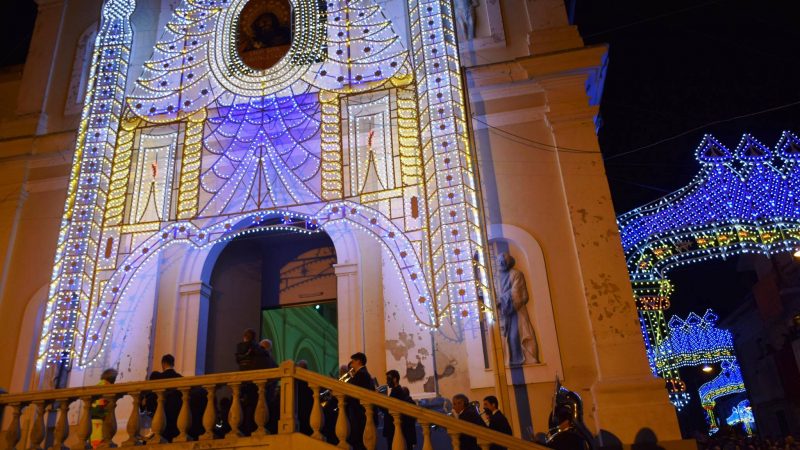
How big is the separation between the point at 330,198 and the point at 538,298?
358 centimetres

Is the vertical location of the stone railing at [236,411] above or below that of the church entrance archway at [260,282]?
below

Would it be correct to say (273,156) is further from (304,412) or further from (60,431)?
(60,431)

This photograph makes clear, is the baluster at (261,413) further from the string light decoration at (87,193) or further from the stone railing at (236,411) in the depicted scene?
the string light decoration at (87,193)

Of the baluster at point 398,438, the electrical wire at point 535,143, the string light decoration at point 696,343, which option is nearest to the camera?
the baluster at point 398,438

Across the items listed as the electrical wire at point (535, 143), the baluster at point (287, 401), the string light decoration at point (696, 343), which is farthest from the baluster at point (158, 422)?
the string light decoration at point (696, 343)

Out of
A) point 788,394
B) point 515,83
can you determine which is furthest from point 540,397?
point 788,394

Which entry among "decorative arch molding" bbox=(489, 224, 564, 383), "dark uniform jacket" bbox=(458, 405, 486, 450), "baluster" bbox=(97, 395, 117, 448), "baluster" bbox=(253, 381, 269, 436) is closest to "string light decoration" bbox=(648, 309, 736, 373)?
"decorative arch molding" bbox=(489, 224, 564, 383)

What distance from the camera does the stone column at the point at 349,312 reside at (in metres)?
9.33

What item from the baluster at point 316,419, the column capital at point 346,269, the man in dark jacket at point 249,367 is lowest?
the baluster at point 316,419

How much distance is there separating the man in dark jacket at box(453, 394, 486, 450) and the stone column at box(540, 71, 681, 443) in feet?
7.61

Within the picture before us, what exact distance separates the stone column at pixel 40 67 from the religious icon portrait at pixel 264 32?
404 centimetres

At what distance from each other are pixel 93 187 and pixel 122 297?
1.99 metres

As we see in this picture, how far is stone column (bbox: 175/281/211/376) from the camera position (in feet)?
32.1

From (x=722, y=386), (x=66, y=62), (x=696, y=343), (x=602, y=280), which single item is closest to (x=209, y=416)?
(x=602, y=280)
